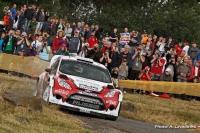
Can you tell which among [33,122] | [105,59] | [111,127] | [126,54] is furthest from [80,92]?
[126,54]

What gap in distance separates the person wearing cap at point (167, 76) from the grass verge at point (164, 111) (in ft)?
4.76

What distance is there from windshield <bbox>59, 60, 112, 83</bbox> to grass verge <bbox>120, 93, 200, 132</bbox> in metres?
1.85

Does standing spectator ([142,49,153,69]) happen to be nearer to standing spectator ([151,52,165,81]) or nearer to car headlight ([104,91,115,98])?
standing spectator ([151,52,165,81])

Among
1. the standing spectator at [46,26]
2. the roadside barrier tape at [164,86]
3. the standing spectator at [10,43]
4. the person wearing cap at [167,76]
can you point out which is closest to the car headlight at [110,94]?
the roadside barrier tape at [164,86]

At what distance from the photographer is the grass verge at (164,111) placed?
18.8 m

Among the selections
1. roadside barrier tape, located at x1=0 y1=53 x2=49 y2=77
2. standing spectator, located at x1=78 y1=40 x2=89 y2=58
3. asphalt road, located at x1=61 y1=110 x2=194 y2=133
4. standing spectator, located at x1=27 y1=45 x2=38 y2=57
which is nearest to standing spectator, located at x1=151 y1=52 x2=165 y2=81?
standing spectator, located at x1=78 y1=40 x2=89 y2=58

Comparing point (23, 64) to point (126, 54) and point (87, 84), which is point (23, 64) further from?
point (87, 84)

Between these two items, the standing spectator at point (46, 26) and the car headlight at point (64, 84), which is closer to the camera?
the car headlight at point (64, 84)

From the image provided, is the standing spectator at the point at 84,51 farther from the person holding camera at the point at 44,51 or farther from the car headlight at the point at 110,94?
the car headlight at the point at 110,94

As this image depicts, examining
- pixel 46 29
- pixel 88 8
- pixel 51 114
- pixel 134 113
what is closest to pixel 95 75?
pixel 134 113

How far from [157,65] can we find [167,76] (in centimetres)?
78

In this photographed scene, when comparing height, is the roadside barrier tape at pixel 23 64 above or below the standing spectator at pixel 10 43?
below

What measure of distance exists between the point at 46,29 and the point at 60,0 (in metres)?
26.5

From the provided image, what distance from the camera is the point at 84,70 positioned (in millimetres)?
17766
